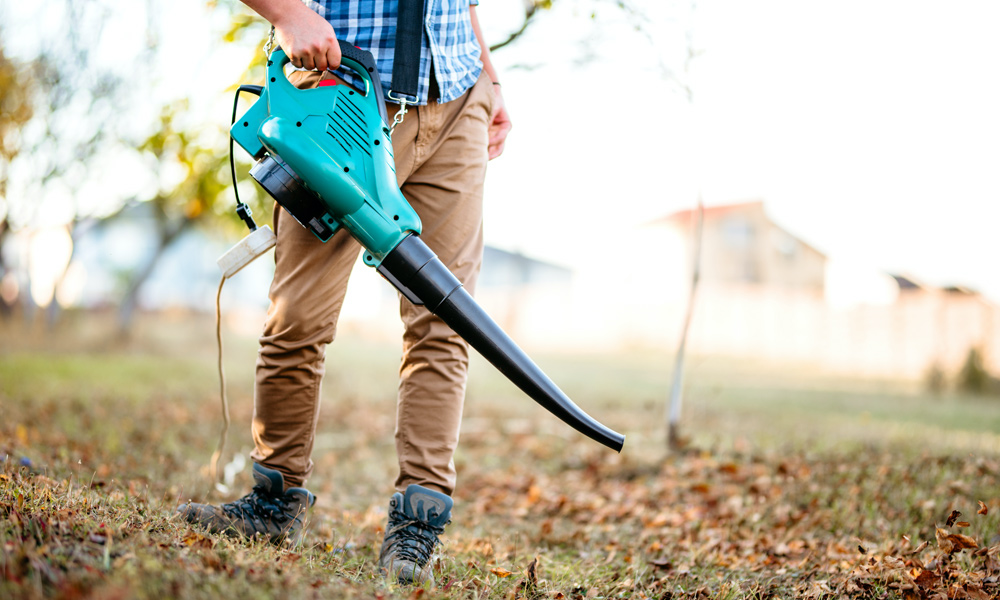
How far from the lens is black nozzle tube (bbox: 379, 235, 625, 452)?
164 centimetres

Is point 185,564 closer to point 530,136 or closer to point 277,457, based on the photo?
point 277,457

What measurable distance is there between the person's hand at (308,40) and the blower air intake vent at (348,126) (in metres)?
0.10

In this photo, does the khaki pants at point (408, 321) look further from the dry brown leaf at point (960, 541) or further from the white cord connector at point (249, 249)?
the dry brown leaf at point (960, 541)

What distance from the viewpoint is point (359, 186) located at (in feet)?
5.22

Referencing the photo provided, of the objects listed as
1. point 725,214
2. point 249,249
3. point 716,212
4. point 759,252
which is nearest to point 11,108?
point 249,249

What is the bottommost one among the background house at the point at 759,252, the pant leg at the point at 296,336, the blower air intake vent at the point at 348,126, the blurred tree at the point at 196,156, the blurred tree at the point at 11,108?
the pant leg at the point at 296,336

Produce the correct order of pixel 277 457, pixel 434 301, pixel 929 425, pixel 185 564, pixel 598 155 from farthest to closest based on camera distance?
1. pixel 598 155
2. pixel 929 425
3. pixel 277 457
4. pixel 434 301
5. pixel 185 564

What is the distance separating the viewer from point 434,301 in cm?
164

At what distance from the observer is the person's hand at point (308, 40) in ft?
5.10

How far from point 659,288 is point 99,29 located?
18282 millimetres

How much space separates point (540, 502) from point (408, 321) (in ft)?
5.00

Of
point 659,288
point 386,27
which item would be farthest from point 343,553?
point 659,288

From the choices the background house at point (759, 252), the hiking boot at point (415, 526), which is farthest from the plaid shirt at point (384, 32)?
the background house at point (759, 252)

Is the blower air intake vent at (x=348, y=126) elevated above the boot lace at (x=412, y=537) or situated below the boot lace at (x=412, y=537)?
above
